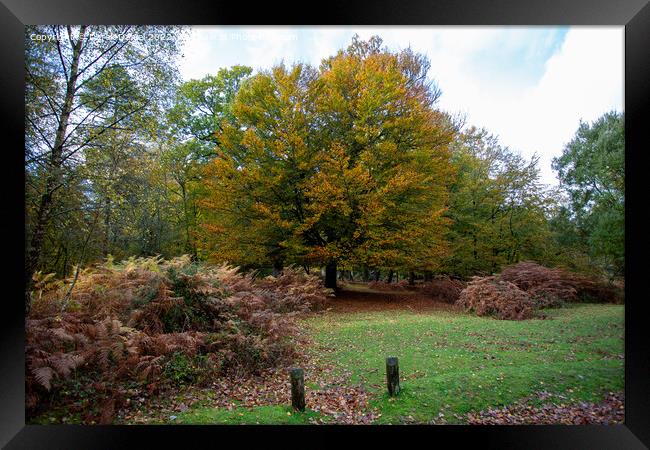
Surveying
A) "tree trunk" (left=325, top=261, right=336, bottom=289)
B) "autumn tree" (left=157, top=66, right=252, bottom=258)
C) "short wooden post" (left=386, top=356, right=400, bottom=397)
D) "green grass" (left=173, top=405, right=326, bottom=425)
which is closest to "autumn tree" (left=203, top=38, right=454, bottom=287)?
"autumn tree" (left=157, top=66, right=252, bottom=258)

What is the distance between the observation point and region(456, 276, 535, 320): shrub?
5398 mm

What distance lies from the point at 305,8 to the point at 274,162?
336cm

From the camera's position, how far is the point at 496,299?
5.74 m

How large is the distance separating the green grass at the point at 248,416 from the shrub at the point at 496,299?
14.4 ft

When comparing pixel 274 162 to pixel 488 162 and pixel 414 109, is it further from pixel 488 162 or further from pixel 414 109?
pixel 488 162

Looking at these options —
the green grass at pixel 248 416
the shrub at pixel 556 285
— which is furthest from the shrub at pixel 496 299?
the green grass at pixel 248 416

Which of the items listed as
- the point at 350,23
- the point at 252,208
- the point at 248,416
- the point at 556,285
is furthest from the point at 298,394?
the point at 556,285

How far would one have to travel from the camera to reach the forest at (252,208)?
10.8 feet

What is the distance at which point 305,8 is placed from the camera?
296 centimetres

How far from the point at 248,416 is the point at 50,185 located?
3494 millimetres

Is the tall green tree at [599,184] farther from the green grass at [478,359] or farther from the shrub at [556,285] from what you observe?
the green grass at [478,359]

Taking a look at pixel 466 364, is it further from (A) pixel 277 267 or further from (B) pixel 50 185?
(B) pixel 50 185

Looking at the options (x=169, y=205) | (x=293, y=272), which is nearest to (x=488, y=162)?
(x=293, y=272)
